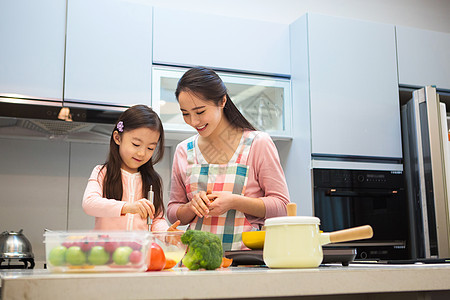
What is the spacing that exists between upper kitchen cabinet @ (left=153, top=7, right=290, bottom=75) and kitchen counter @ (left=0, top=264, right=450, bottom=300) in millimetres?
1996

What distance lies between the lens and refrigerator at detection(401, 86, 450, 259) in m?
2.61

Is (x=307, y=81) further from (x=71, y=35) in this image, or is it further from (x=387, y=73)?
(x=71, y=35)

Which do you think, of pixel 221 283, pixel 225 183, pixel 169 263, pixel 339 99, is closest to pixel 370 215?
pixel 339 99

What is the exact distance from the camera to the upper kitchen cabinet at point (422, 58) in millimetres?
2977

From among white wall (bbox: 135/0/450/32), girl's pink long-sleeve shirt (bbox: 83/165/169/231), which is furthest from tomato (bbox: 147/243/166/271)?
white wall (bbox: 135/0/450/32)

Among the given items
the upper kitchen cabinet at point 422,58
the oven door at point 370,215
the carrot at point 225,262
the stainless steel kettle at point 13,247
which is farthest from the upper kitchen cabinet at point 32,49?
the upper kitchen cabinet at point 422,58

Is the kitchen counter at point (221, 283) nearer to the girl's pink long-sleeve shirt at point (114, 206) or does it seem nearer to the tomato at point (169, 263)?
the tomato at point (169, 263)

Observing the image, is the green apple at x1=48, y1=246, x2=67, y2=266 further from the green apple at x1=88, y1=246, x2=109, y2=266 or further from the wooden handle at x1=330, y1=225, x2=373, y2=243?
the wooden handle at x1=330, y1=225, x2=373, y2=243

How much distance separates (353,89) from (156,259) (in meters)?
2.18

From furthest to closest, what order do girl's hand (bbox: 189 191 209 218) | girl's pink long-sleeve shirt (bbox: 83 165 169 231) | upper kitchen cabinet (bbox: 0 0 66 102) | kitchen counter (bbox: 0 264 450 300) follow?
upper kitchen cabinet (bbox: 0 0 66 102) → girl's pink long-sleeve shirt (bbox: 83 165 169 231) → girl's hand (bbox: 189 191 209 218) → kitchen counter (bbox: 0 264 450 300)

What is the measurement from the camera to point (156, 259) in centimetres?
89

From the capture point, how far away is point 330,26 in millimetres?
2834

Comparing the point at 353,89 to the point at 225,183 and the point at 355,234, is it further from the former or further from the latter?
the point at 355,234

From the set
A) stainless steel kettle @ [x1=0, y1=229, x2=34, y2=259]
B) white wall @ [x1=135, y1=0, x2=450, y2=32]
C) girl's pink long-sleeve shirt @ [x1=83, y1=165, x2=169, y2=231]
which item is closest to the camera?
girl's pink long-sleeve shirt @ [x1=83, y1=165, x2=169, y2=231]
